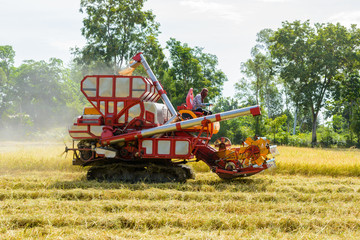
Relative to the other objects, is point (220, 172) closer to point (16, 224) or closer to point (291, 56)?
point (16, 224)

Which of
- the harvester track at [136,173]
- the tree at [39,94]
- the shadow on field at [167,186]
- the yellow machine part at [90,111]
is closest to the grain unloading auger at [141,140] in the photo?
the harvester track at [136,173]

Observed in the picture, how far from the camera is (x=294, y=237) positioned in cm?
515

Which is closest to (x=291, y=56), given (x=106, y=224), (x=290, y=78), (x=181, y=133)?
(x=290, y=78)

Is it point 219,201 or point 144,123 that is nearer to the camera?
point 219,201

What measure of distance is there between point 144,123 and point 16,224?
4.43 metres

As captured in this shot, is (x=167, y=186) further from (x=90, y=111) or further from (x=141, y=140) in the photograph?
(x=90, y=111)

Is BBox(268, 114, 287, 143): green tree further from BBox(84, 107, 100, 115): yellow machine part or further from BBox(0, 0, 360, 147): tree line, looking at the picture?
BBox(84, 107, 100, 115): yellow machine part

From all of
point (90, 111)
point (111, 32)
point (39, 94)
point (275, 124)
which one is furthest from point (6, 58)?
point (90, 111)

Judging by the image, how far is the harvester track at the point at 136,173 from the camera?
30.7ft

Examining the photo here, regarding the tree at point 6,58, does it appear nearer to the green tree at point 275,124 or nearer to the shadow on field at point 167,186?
the green tree at point 275,124

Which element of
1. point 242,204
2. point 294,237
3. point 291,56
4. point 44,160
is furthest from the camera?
point 291,56

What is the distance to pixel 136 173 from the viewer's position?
31.0ft

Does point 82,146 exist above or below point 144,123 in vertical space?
below

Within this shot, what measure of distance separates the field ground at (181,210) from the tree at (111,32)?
66.6ft
